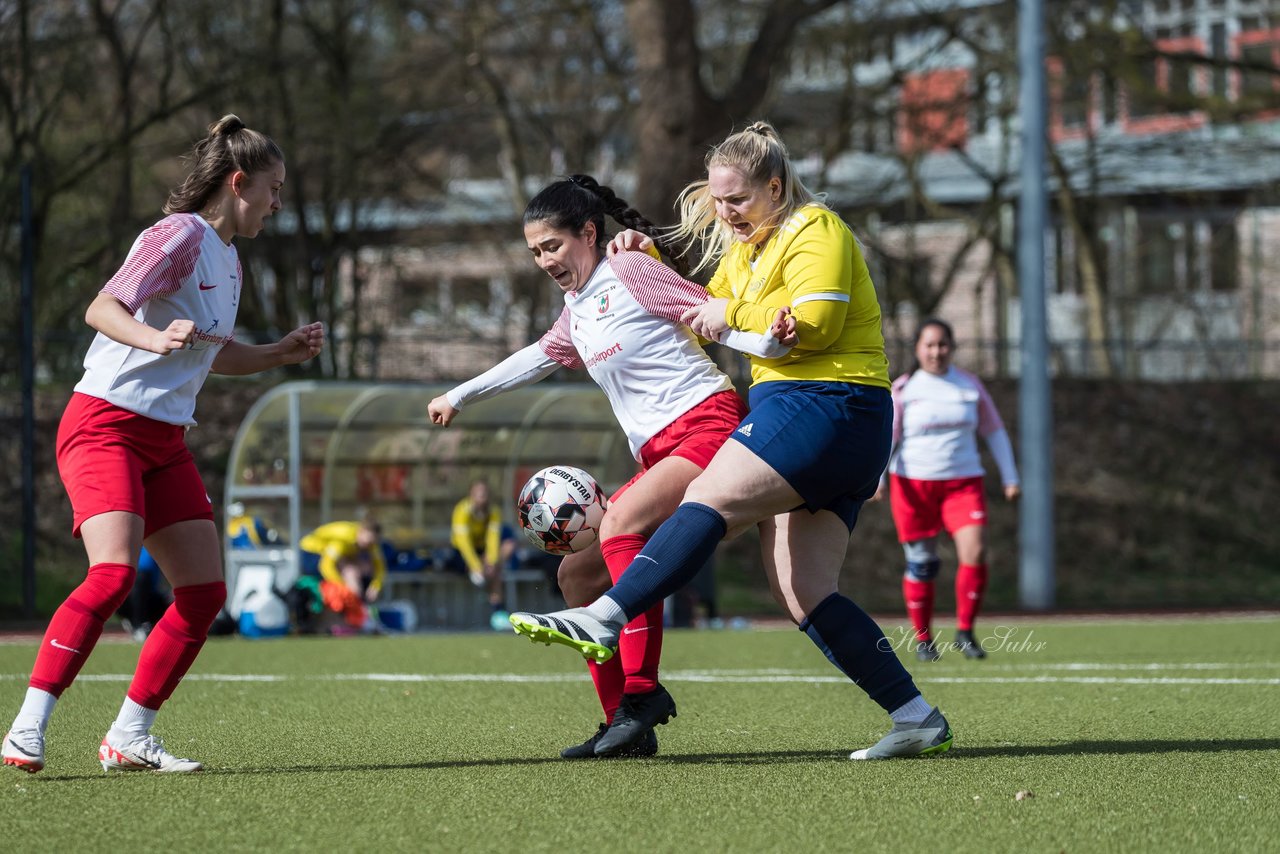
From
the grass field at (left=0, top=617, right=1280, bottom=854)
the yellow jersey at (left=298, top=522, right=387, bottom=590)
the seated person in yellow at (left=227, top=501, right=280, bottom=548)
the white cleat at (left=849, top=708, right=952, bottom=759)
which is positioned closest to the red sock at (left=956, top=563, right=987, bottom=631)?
the grass field at (left=0, top=617, right=1280, bottom=854)

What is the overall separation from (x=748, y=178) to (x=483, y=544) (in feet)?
35.4

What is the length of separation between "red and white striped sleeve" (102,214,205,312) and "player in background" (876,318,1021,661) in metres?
5.77

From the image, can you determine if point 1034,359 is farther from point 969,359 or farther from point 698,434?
point 698,434

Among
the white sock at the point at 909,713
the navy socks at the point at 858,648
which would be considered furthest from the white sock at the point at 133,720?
the white sock at the point at 909,713

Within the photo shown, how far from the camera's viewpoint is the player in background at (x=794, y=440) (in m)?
4.89

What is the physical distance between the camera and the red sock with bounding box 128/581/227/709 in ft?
17.3

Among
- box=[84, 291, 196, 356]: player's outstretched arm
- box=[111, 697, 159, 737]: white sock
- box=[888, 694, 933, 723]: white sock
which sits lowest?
box=[888, 694, 933, 723]: white sock

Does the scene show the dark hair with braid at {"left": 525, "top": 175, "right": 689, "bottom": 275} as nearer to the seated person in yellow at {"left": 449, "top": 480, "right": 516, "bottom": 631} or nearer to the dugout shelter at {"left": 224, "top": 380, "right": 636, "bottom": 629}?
the dugout shelter at {"left": 224, "top": 380, "right": 636, "bottom": 629}

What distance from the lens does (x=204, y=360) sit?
5285 millimetres

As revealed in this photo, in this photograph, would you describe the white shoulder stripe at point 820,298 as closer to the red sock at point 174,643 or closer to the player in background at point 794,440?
the player in background at point 794,440

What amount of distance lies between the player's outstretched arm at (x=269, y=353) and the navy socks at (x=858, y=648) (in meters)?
1.75

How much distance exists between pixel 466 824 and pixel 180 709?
130 inches

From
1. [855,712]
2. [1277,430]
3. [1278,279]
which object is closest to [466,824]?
[855,712]

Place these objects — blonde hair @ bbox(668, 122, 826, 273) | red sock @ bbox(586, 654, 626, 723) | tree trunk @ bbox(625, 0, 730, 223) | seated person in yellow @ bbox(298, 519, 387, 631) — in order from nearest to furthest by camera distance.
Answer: blonde hair @ bbox(668, 122, 826, 273), red sock @ bbox(586, 654, 626, 723), seated person in yellow @ bbox(298, 519, 387, 631), tree trunk @ bbox(625, 0, 730, 223)
